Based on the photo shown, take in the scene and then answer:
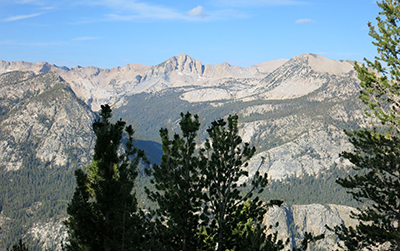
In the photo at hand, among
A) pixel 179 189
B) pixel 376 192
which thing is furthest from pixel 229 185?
pixel 376 192

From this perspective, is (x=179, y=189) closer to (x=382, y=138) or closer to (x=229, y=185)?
(x=229, y=185)

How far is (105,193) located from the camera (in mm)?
27031

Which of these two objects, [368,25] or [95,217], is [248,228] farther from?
[368,25]

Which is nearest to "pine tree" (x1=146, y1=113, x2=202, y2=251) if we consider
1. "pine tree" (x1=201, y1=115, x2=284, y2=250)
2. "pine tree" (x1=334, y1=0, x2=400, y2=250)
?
"pine tree" (x1=201, y1=115, x2=284, y2=250)

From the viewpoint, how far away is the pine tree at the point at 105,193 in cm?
2644

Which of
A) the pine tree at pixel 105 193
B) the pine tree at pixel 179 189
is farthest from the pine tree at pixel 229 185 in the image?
the pine tree at pixel 105 193

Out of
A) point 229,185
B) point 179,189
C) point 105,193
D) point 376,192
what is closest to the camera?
point 229,185

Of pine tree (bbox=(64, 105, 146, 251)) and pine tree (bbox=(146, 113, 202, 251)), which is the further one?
pine tree (bbox=(64, 105, 146, 251))

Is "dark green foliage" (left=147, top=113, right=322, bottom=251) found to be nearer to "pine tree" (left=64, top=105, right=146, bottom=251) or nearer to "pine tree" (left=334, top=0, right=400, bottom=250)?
"pine tree" (left=64, top=105, right=146, bottom=251)

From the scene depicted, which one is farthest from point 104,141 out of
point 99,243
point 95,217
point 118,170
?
point 99,243

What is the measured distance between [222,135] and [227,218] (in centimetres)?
603

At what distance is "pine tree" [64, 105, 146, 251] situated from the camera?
26438mm

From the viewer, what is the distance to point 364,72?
2944cm

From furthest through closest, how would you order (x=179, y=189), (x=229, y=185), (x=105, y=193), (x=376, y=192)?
(x=376, y=192), (x=105, y=193), (x=179, y=189), (x=229, y=185)
